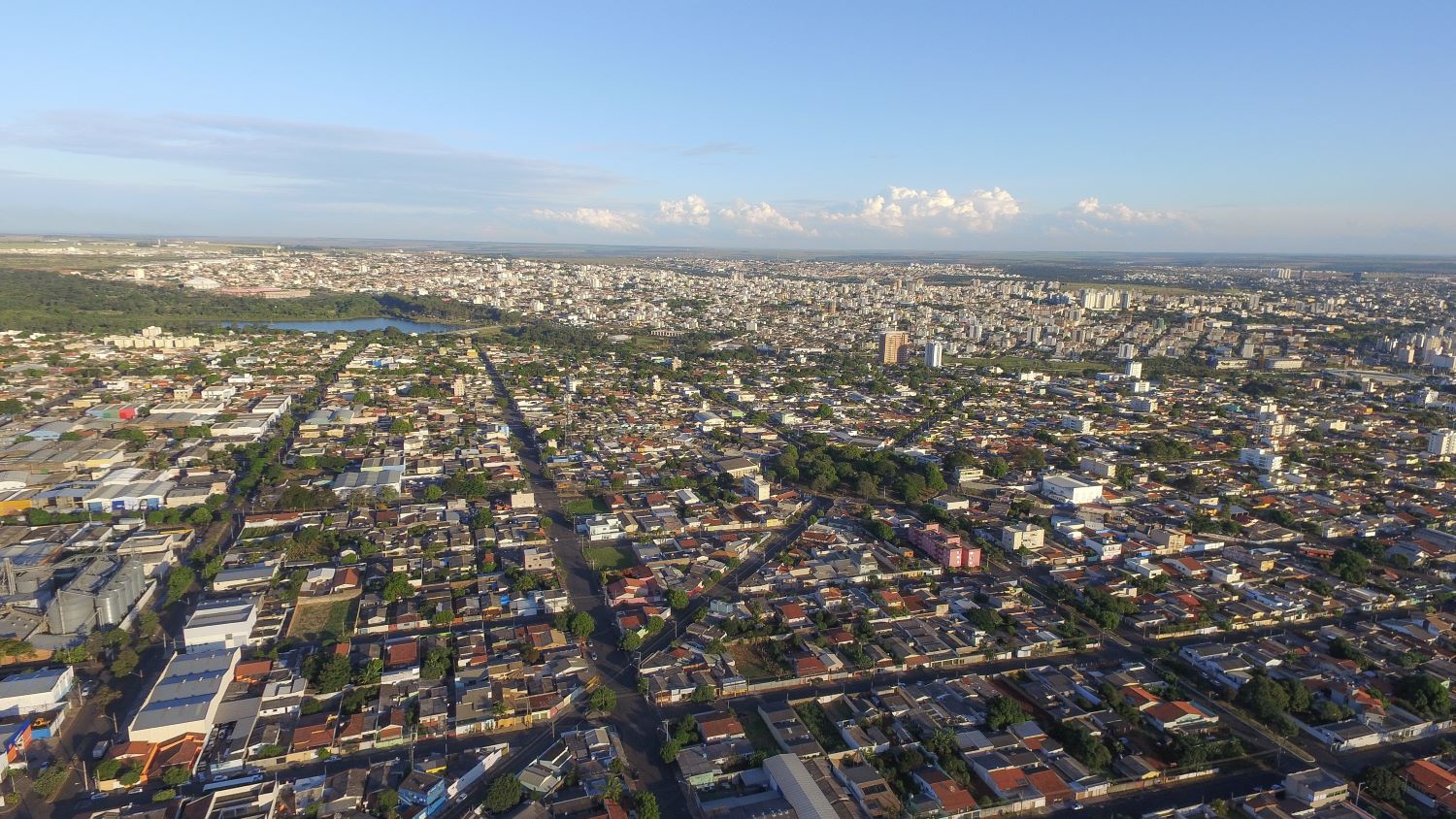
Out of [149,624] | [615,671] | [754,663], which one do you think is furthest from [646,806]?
[149,624]

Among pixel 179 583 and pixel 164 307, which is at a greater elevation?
pixel 164 307

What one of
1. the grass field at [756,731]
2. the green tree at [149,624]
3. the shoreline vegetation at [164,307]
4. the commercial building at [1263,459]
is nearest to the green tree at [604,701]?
the grass field at [756,731]

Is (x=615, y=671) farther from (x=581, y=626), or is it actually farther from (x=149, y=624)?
(x=149, y=624)

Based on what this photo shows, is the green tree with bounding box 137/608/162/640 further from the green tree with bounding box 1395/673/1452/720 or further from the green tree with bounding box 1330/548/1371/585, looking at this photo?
the green tree with bounding box 1330/548/1371/585

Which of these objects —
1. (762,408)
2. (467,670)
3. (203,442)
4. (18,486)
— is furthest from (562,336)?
(467,670)

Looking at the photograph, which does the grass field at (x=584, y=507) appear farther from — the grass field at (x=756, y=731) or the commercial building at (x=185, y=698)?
the grass field at (x=756, y=731)
